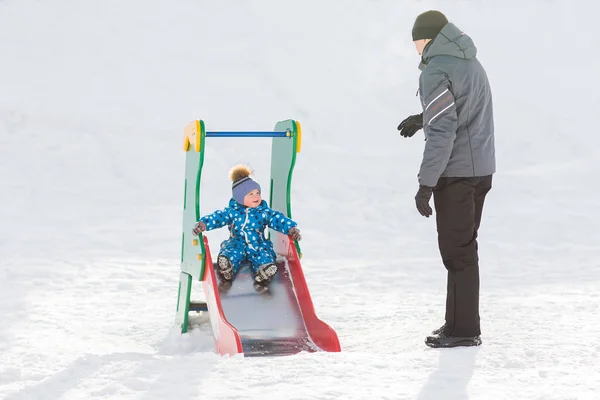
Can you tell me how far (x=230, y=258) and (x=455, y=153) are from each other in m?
1.79

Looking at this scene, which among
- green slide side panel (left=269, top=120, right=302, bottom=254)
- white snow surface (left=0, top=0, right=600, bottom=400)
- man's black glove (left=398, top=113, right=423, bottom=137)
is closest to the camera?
white snow surface (left=0, top=0, right=600, bottom=400)

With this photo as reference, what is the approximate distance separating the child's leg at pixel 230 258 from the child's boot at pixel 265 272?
155 millimetres

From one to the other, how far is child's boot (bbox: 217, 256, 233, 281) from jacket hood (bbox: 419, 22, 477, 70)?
6.16 ft

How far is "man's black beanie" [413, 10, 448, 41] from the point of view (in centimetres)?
385

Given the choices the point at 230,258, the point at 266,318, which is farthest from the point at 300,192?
the point at 266,318

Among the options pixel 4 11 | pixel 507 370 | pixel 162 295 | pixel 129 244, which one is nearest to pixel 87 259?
pixel 129 244

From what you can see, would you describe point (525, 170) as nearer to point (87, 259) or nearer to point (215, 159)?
point (215, 159)

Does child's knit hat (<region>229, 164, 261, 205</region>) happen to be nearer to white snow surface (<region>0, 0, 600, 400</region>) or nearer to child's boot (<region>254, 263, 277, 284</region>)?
child's boot (<region>254, 263, 277, 284</region>)

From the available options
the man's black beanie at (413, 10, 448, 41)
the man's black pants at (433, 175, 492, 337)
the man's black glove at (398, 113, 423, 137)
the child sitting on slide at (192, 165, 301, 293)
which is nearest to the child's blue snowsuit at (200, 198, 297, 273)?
the child sitting on slide at (192, 165, 301, 293)

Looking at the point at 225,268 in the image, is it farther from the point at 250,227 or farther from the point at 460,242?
the point at 460,242

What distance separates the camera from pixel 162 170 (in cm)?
1030

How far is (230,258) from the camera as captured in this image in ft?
16.4

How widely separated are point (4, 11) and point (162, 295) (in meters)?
10.0

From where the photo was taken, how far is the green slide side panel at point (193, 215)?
4.75m
